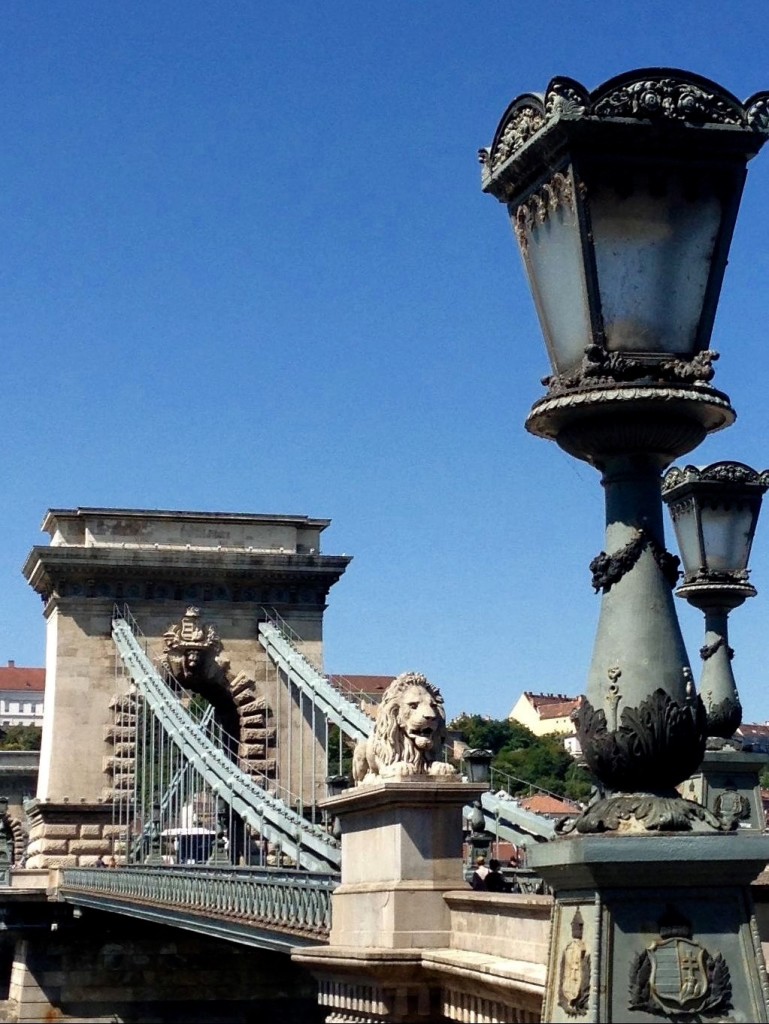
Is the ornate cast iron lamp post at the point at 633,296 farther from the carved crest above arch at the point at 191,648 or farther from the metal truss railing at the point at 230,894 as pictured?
the carved crest above arch at the point at 191,648

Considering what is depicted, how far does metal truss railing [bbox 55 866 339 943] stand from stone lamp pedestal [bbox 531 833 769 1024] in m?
8.79

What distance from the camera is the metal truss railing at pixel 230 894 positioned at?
1443 centimetres

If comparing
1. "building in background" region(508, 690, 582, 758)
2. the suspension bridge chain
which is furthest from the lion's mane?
"building in background" region(508, 690, 582, 758)

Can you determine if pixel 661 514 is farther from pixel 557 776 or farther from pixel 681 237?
pixel 557 776

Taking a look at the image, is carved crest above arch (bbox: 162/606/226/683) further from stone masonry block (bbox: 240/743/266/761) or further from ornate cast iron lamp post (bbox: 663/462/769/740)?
ornate cast iron lamp post (bbox: 663/462/769/740)

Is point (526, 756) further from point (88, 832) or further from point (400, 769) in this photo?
point (400, 769)

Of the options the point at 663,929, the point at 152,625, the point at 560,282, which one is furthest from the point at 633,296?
the point at 152,625

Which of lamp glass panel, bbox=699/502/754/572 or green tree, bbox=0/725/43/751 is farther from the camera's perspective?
green tree, bbox=0/725/43/751

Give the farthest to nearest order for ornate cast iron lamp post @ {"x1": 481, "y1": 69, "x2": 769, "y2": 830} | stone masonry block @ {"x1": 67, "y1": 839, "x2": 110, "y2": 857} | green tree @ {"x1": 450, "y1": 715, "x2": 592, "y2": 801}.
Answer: green tree @ {"x1": 450, "y1": 715, "x2": 592, "y2": 801} → stone masonry block @ {"x1": 67, "y1": 839, "x2": 110, "y2": 857} → ornate cast iron lamp post @ {"x1": 481, "y1": 69, "x2": 769, "y2": 830}

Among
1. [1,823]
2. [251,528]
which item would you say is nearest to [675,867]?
[251,528]

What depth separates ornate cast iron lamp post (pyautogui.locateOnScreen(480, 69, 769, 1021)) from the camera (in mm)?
4699

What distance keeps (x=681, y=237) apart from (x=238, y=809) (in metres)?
22.4

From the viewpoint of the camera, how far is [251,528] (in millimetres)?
37938

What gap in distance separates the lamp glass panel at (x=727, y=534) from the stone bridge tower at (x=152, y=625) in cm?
2572
